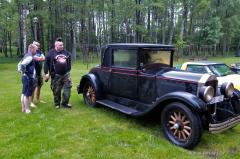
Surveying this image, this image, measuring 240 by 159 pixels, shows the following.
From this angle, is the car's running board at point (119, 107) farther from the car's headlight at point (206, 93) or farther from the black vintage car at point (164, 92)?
the car's headlight at point (206, 93)

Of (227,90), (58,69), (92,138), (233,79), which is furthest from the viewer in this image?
(233,79)

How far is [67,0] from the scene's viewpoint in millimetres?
30312

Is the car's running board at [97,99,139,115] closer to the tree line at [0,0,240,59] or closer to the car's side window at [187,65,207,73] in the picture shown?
the car's side window at [187,65,207,73]

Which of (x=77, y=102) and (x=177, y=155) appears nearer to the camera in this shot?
(x=177, y=155)

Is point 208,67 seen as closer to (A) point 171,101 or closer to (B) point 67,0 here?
(A) point 171,101

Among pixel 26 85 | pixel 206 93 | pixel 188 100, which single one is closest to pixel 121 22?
pixel 26 85

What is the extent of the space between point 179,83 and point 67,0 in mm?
27830

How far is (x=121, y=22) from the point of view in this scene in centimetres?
3491

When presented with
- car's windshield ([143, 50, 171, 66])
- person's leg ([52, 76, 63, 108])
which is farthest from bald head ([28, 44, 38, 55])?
car's windshield ([143, 50, 171, 66])

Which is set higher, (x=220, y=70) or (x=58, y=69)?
(x=58, y=69)

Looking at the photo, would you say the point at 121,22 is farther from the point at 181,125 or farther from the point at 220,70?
the point at 181,125

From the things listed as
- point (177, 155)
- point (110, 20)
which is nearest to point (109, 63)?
point (177, 155)

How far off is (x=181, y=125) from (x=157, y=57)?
1.86 m

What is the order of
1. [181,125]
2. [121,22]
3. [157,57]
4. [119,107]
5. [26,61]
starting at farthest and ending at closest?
[121,22]
[26,61]
[119,107]
[157,57]
[181,125]
